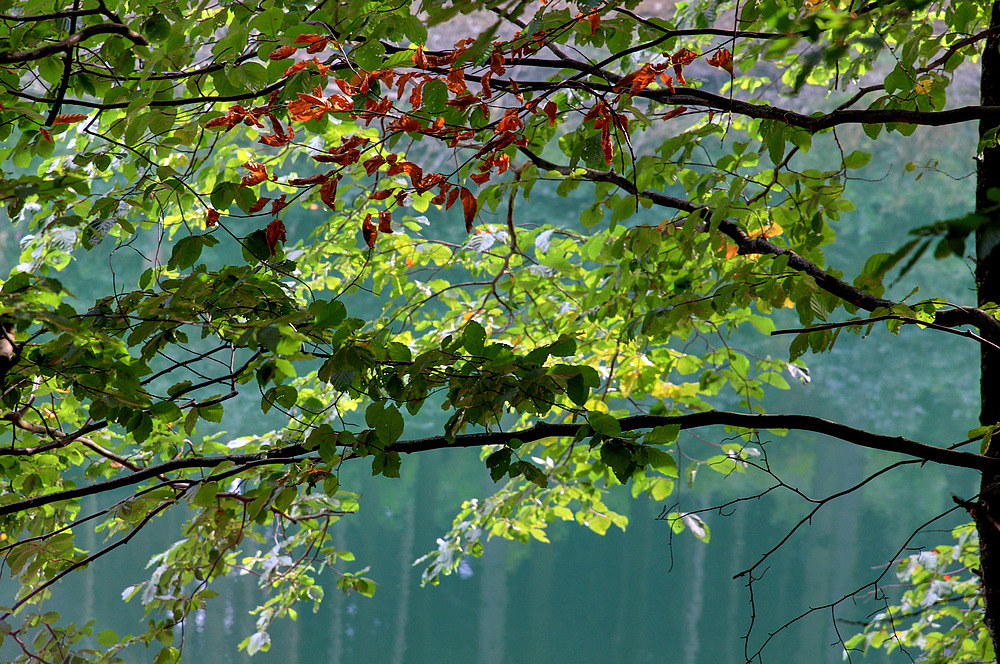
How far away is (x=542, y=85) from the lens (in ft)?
5.11

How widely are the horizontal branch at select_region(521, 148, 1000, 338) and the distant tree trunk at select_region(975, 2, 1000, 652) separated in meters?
0.16

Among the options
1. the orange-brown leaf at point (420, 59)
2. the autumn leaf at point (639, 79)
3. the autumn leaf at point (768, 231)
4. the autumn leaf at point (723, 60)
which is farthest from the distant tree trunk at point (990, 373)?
the orange-brown leaf at point (420, 59)

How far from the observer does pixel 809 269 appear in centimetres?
190

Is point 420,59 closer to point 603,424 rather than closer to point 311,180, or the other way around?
point 311,180

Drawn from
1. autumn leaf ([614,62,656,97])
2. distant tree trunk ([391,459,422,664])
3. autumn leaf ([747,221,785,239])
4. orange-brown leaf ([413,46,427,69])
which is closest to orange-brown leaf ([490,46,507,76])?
orange-brown leaf ([413,46,427,69])

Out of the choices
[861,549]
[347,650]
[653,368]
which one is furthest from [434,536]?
[653,368]

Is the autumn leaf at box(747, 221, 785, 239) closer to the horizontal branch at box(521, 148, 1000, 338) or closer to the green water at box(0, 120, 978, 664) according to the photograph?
the horizontal branch at box(521, 148, 1000, 338)

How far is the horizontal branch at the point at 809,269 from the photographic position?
68.3 inches

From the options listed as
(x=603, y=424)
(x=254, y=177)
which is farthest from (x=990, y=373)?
(x=254, y=177)

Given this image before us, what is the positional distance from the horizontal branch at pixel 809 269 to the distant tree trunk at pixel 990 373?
0.53 ft

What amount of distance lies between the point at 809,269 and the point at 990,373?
67 centimetres

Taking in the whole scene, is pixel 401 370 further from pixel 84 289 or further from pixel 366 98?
pixel 84 289

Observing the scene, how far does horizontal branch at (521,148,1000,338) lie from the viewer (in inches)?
68.3

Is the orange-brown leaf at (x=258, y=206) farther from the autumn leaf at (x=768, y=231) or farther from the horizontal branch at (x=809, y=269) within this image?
the autumn leaf at (x=768, y=231)
